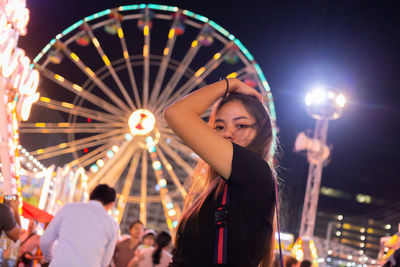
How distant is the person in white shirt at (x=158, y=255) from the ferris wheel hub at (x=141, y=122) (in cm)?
1125

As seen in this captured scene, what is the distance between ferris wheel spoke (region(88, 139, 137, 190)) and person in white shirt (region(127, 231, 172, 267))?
11.4 metres

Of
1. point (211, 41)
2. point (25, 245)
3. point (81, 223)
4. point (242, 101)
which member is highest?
point (211, 41)

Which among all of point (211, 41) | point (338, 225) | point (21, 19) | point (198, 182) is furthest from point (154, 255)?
point (338, 225)

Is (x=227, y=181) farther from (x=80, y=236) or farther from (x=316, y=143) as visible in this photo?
(x=316, y=143)

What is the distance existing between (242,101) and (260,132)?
132 mm

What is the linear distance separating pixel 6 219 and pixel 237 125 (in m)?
3.09

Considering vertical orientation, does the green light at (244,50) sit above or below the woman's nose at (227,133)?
above

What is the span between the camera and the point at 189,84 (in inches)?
700

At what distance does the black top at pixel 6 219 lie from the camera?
4.35m

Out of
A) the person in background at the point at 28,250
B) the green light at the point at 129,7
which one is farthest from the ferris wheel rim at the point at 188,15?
the person in background at the point at 28,250

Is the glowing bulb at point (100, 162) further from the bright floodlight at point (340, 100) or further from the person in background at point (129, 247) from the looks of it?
the person in background at point (129, 247)

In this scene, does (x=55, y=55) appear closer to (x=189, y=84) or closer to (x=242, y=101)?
(x=189, y=84)

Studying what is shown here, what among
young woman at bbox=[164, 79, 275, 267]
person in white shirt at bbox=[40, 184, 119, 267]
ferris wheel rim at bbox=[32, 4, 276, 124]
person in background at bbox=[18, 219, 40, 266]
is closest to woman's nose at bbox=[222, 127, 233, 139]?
young woman at bbox=[164, 79, 275, 267]

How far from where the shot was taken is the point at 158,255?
19.7 ft
